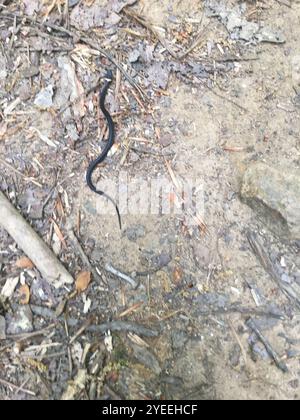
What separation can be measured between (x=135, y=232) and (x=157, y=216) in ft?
0.66

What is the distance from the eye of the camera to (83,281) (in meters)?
3.21

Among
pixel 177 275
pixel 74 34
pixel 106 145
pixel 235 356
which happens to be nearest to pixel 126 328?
pixel 177 275

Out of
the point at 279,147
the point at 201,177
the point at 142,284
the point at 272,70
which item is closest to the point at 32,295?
the point at 142,284

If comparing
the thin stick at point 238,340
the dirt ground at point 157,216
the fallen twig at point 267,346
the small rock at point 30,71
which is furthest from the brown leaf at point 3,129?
the fallen twig at point 267,346

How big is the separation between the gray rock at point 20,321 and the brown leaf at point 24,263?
269 millimetres

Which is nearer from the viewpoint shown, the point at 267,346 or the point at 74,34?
the point at 267,346

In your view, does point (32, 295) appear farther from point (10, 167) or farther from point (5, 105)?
point (5, 105)

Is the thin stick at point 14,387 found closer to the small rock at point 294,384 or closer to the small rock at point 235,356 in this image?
the small rock at point 235,356

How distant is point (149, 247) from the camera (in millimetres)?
3363

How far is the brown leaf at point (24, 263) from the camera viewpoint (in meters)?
3.22

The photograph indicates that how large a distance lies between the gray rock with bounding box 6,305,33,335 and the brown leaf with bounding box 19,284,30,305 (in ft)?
0.11

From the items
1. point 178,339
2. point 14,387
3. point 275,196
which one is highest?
point 275,196

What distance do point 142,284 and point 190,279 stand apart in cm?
34

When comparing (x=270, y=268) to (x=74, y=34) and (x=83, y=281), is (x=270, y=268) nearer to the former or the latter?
(x=83, y=281)
